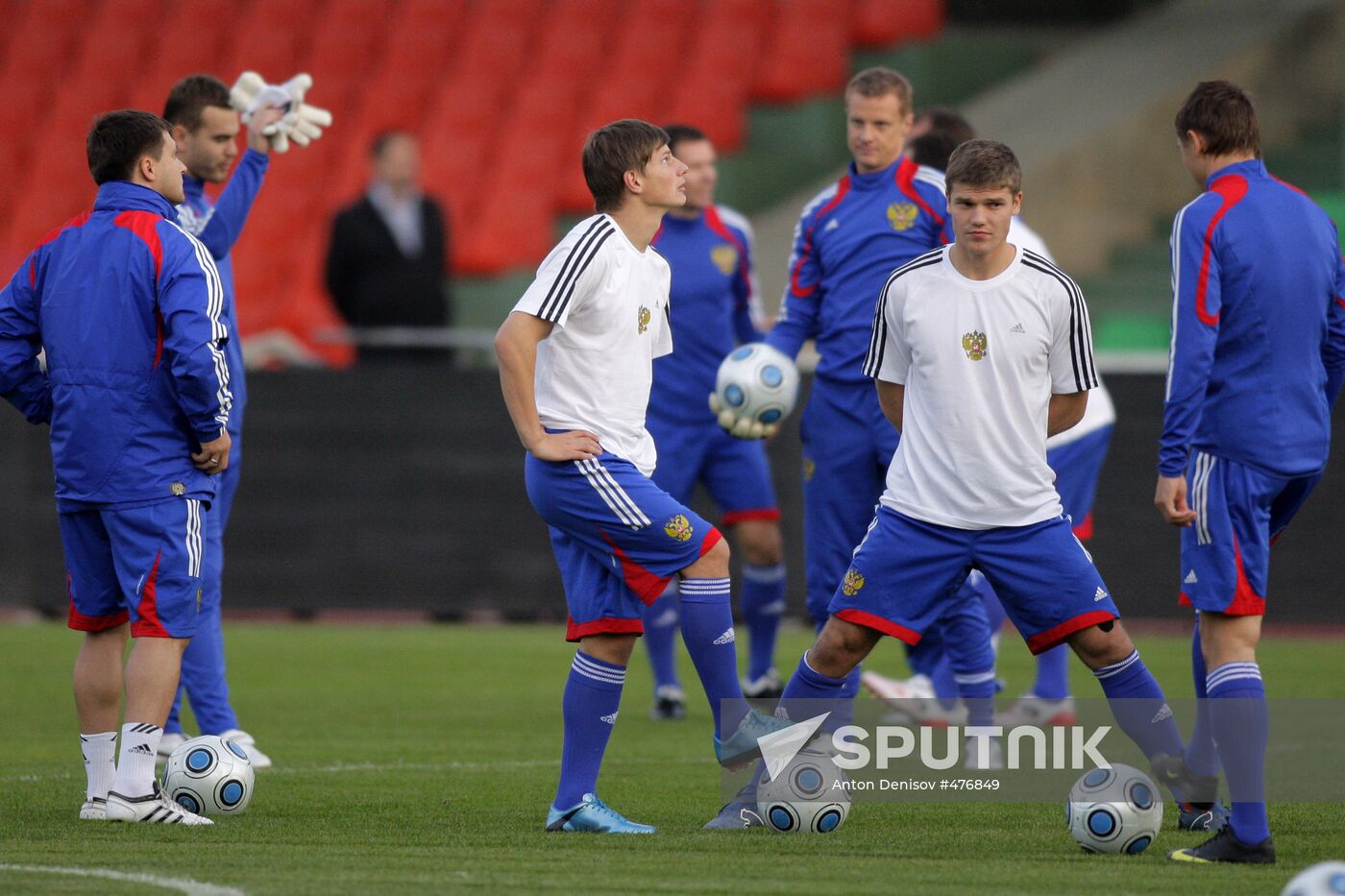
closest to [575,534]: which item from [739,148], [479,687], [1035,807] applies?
[1035,807]

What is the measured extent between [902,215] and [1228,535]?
233cm

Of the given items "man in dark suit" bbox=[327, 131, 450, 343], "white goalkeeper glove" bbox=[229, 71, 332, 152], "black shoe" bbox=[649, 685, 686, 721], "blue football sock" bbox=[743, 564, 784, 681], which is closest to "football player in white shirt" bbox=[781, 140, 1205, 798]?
"white goalkeeper glove" bbox=[229, 71, 332, 152]

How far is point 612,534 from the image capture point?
5.51 meters

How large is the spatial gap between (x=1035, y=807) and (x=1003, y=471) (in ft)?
4.55

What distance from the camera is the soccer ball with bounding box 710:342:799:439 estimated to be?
6836mm

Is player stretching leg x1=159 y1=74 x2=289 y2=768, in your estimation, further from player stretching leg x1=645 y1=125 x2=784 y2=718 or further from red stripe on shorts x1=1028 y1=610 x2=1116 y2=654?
red stripe on shorts x1=1028 y1=610 x2=1116 y2=654

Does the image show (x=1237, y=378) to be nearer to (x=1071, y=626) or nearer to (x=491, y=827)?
(x=1071, y=626)

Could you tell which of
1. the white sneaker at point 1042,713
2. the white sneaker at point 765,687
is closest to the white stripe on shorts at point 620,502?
the white sneaker at point 1042,713

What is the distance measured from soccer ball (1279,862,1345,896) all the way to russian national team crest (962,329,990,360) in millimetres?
1710

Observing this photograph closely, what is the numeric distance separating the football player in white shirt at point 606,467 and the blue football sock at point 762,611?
10.9 feet

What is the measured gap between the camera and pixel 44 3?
67.5ft

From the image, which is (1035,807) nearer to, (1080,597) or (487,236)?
(1080,597)

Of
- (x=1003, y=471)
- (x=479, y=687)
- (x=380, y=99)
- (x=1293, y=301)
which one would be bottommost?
(x=479, y=687)

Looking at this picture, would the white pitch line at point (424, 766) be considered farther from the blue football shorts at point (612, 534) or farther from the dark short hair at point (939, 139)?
the dark short hair at point (939, 139)
